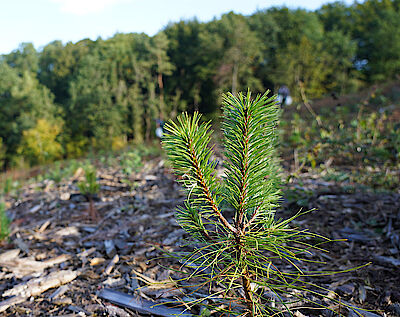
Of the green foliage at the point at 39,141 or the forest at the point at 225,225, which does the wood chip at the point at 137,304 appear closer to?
the forest at the point at 225,225

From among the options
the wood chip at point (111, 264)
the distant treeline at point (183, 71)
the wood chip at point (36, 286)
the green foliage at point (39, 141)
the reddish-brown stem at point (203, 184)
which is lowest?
the green foliage at point (39, 141)

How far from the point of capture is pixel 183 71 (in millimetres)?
33406

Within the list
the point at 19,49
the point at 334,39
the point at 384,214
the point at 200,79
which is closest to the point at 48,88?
the point at 19,49

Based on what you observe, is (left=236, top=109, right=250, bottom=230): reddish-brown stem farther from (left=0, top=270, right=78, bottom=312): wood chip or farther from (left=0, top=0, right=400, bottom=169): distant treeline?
(left=0, top=0, right=400, bottom=169): distant treeline

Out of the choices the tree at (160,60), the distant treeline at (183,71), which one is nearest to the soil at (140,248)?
the distant treeline at (183,71)

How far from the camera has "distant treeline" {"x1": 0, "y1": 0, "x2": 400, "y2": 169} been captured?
2711cm

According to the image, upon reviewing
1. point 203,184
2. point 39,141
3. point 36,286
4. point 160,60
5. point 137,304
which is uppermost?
point 160,60

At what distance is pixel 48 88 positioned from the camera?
36094 mm

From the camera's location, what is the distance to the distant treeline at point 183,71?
27109 mm

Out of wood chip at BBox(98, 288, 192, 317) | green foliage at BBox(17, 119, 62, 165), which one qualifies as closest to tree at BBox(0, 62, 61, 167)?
green foliage at BBox(17, 119, 62, 165)

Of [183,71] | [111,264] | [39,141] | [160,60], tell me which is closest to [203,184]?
[111,264]

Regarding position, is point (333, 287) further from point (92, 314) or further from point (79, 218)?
point (79, 218)

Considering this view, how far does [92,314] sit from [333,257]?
1664mm

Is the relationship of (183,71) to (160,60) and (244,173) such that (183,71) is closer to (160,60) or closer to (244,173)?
(160,60)
